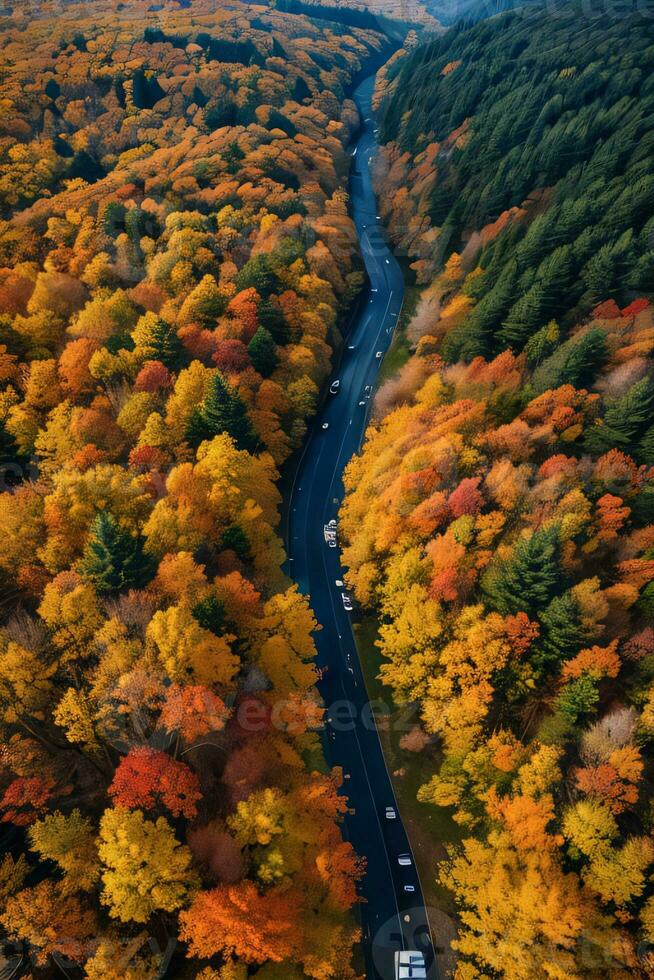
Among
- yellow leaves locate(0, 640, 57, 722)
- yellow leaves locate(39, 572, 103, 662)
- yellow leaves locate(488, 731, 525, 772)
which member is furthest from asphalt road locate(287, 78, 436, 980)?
yellow leaves locate(0, 640, 57, 722)

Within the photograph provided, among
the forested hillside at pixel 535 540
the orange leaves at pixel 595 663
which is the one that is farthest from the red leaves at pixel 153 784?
the orange leaves at pixel 595 663

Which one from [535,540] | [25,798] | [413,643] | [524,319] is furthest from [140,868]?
[524,319]

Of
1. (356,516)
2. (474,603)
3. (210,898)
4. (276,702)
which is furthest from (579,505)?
(210,898)

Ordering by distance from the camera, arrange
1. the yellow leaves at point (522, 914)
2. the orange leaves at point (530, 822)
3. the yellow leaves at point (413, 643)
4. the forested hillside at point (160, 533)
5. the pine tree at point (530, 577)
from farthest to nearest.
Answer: the yellow leaves at point (413, 643), the pine tree at point (530, 577), the orange leaves at point (530, 822), the forested hillside at point (160, 533), the yellow leaves at point (522, 914)

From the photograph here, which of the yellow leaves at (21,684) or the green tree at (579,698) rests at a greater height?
the green tree at (579,698)

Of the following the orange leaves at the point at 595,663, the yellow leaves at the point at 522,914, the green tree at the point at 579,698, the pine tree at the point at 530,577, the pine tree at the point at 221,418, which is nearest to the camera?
the yellow leaves at the point at 522,914

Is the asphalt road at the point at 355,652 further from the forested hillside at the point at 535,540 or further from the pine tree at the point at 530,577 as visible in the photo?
the pine tree at the point at 530,577

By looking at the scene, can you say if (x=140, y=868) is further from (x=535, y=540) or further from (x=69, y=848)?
(x=535, y=540)
